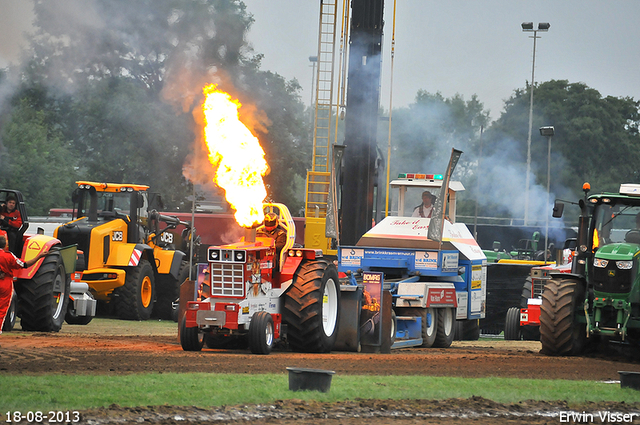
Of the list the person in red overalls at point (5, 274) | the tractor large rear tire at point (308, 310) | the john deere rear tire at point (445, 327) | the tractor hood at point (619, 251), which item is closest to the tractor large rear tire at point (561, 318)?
the tractor hood at point (619, 251)

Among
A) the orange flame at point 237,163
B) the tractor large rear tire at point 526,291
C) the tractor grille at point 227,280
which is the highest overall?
the orange flame at point 237,163

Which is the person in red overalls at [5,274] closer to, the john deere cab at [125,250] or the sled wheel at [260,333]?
the sled wheel at [260,333]

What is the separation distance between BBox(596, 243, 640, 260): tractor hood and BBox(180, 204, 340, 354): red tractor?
3.89m

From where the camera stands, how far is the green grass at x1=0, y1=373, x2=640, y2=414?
7430 mm

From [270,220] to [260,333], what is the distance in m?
1.87

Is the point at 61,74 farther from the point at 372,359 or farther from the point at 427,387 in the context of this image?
the point at 427,387

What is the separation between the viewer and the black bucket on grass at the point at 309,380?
811 cm

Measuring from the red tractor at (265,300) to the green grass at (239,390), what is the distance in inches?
100

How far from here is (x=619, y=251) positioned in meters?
12.8

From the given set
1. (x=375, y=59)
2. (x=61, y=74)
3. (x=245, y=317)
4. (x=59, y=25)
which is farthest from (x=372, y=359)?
(x=61, y=74)

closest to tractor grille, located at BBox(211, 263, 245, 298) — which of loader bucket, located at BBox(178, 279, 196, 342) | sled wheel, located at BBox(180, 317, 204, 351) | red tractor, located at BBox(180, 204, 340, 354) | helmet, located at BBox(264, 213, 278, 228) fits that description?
red tractor, located at BBox(180, 204, 340, 354)

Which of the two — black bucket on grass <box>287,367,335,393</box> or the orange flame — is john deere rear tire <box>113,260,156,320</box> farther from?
black bucket on grass <box>287,367,335,393</box>

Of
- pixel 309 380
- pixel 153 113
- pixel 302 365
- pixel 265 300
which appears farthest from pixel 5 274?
pixel 153 113

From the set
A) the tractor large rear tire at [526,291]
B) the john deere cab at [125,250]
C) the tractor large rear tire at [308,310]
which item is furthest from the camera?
the tractor large rear tire at [526,291]
